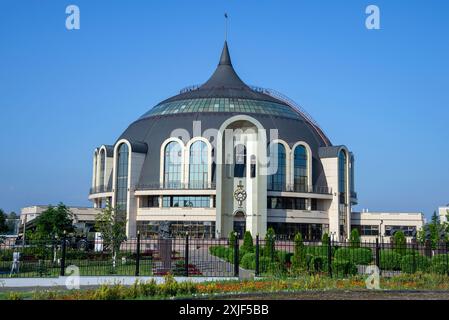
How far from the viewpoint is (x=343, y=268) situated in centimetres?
2358

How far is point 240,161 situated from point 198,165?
15.4 ft

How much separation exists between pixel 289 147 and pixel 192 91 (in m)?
15.5

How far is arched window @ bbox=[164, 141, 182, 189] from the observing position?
5897 centimetres

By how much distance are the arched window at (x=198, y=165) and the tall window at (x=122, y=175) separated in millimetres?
7569

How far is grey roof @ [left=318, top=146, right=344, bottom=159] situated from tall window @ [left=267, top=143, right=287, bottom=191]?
5869mm

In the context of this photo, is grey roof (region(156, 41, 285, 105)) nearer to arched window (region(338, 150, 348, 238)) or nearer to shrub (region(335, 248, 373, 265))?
arched window (region(338, 150, 348, 238))

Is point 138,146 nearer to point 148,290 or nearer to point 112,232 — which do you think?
point 112,232

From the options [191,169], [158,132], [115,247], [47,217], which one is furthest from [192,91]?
[115,247]

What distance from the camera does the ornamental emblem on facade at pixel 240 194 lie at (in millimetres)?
55062

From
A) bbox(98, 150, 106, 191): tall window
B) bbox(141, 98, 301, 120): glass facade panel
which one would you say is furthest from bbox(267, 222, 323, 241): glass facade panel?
bbox(98, 150, 106, 191): tall window

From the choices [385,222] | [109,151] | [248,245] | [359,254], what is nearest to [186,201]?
[109,151]
